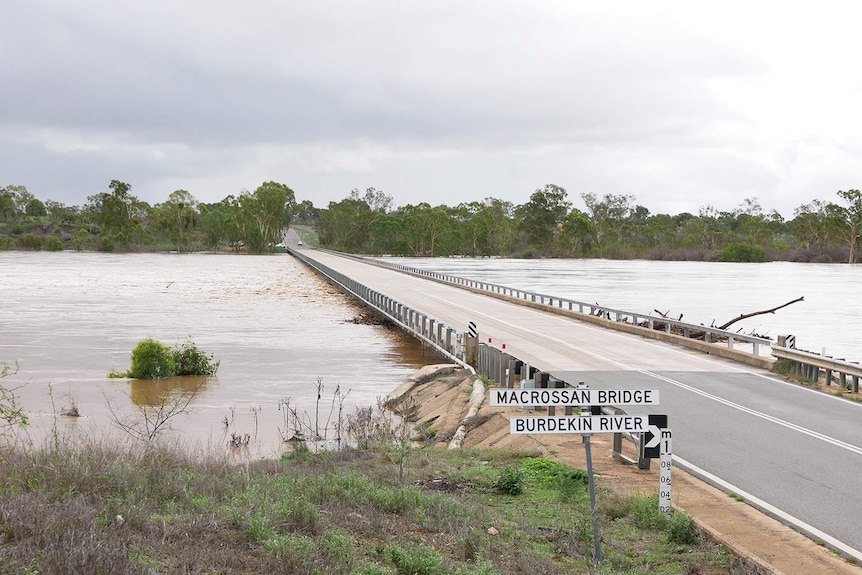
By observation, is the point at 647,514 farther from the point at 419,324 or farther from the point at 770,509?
the point at 419,324

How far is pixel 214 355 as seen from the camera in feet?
111

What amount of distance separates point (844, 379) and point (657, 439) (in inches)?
475

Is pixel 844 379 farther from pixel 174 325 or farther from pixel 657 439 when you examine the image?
pixel 174 325

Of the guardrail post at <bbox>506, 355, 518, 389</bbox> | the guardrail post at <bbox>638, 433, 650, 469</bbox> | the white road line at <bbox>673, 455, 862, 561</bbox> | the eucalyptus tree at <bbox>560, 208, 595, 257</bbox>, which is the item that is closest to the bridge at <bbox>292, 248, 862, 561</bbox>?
the white road line at <bbox>673, 455, 862, 561</bbox>

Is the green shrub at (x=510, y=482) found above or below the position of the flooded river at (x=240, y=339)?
above

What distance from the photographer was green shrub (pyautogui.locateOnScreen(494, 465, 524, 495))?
11.0 m

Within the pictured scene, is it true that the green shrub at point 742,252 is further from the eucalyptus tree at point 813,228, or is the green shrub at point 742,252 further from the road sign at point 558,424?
the road sign at point 558,424

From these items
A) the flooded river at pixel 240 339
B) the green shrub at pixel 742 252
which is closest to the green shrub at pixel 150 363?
the flooded river at pixel 240 339

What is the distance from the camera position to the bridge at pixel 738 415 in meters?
10.5

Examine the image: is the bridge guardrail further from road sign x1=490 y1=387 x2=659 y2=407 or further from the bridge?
road sign x1=490 y1=387 x2=659 y2=407

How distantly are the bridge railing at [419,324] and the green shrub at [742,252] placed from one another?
5260 inches

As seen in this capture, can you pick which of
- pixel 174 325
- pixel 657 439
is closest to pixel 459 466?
pixel 657 439

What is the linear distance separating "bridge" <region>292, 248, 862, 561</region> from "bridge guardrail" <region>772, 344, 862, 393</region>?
0.64 meters

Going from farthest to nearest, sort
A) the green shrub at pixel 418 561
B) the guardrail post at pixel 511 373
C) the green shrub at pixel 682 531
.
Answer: the guardrail post at pixel 511 373, the green shrub at pixel 682 531, the green shrub at pixel 418 561
